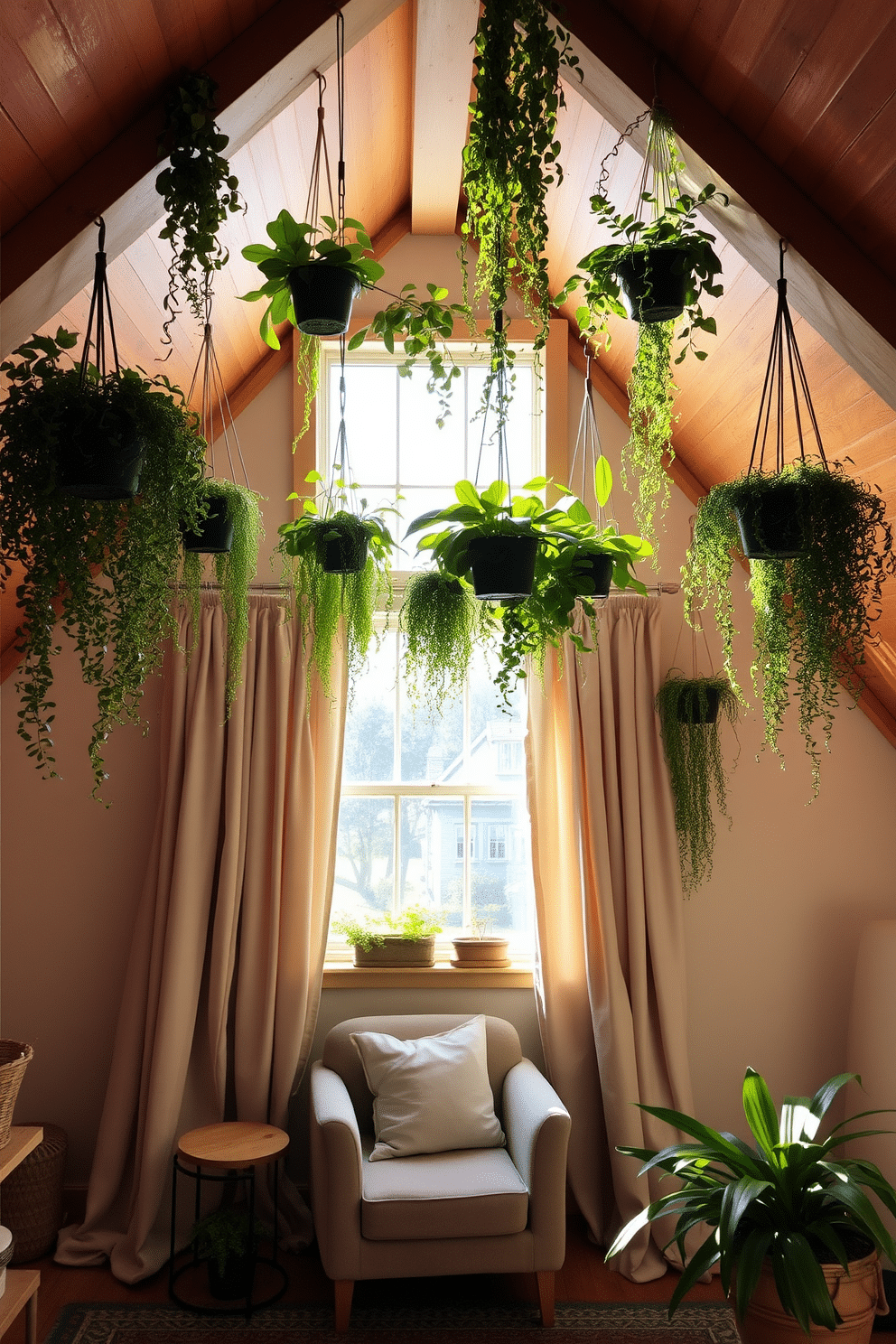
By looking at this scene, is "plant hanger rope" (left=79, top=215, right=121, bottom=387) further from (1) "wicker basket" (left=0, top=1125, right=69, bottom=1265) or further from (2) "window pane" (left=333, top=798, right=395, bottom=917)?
(1) "wicker basket" (left=0, top=1125, right=69, bottom=1265)

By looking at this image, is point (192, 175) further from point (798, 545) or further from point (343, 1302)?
point (343, 1302)

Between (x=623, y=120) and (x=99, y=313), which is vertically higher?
(x=623, y=120)

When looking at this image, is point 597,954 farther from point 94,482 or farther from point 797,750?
point 94,482

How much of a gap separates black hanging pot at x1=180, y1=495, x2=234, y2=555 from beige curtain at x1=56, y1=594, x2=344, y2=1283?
3.55 feet

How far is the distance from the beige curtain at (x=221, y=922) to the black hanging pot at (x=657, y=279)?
218cm

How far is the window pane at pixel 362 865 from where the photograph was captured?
14.1 feet

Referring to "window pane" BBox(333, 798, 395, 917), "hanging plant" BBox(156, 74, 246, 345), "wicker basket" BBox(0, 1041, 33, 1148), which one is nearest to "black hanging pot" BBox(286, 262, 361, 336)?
"hanging plant" BBox(156, 74, 246, 345)

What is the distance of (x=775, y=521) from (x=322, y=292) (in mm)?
1144

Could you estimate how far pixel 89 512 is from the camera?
6.62 ft

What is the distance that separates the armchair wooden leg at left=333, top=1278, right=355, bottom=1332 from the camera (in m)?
3.19

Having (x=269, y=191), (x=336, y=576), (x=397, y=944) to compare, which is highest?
(x=269, y=191)

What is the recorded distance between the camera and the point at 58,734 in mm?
4121

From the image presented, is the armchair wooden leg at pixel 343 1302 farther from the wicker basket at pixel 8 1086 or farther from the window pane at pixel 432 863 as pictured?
the window pane at pixel 432 863

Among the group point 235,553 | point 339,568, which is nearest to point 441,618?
point 339,568
